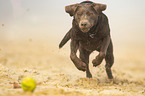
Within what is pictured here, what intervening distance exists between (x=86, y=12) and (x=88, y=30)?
1.31ft

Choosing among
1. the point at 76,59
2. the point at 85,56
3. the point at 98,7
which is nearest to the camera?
the point at 98,7

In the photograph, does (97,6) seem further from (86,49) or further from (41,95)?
(41,95)

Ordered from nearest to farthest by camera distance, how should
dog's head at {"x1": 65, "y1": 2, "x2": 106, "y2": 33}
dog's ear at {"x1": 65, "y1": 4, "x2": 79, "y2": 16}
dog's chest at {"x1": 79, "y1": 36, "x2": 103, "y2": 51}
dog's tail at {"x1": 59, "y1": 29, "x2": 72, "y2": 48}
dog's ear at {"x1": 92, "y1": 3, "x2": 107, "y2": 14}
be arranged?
1. dog's head at {"x1": 65, "y1": 2, "x2": 106, "y2": 33}
2. dog's ear at {"x1": 92, "y1": 3, "x2": 107, "y2": 14}
3. dog's ear at {"x1": 65, "y1": 4, "x2": 79, "y2": 16}
4. dog's chest at {"x1": 79, "y1": 36, "x2": 103, "y2": 51}
5. dog's tail at {"x1": 59, "y1": 29, "x2": 72, "y2": 48}

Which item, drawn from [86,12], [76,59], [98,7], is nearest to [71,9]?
[86,12]

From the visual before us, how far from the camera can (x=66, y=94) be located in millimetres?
2850

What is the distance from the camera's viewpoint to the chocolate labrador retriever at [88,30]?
417cm

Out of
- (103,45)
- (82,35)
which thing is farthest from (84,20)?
(103,45)

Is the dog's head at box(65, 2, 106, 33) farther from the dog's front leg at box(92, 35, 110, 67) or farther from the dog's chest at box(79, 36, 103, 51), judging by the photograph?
the dog's front leg at box(92, 35, 110, 67)

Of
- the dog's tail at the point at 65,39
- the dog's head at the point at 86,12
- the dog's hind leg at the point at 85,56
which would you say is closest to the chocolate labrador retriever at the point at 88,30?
the dog's head at the point at 86,12

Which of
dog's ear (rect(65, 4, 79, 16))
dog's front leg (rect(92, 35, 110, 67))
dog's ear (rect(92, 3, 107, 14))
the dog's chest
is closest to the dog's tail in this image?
the dog's chest

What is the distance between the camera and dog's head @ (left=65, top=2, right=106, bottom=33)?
4.10 meters

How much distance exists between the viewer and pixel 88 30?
163 inches

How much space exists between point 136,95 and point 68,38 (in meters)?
2.37

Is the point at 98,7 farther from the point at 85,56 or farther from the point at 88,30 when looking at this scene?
the point at 85,56
